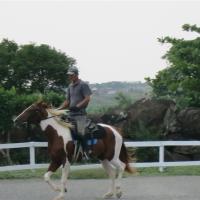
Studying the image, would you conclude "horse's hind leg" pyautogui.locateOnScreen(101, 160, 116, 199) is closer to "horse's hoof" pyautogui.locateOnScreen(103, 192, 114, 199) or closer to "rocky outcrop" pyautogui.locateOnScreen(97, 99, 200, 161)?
"horse's hoof" pyautogui.locateOnScreen(103, 192, 114, 199)

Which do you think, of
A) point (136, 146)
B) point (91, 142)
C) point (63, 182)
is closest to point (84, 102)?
point (91, 142)

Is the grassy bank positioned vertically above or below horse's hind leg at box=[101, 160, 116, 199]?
below

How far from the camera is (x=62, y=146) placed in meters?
13.5

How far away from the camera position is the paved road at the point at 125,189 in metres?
13.7

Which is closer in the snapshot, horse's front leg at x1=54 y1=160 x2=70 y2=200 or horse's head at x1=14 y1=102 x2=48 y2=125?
horse's front leg at x1=54 y1=160 x2=70 y2=200

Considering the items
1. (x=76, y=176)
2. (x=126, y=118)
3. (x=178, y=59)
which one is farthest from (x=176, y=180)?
(x=178, y=59)

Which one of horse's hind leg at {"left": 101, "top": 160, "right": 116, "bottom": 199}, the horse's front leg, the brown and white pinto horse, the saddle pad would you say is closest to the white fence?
horse's hind leg at {"left": 101, "top": 160, "right": 116, "bottom": 199}

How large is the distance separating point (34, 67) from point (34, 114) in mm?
25984

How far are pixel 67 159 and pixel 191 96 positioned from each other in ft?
58.4

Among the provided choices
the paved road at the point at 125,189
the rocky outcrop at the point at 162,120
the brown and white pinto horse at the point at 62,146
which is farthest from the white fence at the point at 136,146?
the rocky outcrop at the point at 162,120

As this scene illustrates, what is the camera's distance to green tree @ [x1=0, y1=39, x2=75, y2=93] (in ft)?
127

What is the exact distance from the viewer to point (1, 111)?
22703 millimetres

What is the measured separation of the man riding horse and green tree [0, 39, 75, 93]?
78.5ft

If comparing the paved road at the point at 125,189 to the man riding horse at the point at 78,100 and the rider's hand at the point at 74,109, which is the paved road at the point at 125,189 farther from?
the rider's hand at the point at 74,109
